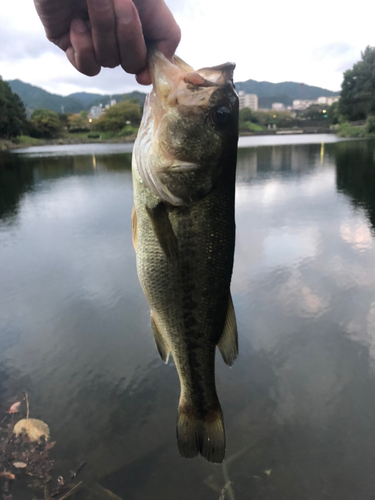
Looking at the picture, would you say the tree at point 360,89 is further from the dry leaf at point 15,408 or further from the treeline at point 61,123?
the dry leaf at point 15,408

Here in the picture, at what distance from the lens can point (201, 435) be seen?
6.29 ft

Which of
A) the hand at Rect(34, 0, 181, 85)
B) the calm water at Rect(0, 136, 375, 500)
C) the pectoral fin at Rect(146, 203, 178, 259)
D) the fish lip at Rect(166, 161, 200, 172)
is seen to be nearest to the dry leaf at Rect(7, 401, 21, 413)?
the calm water at Rect(0, 136, 375, 500)

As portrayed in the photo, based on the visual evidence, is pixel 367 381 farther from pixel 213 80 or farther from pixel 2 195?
pixel 2 195

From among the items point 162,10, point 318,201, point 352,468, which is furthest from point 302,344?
point 318,201

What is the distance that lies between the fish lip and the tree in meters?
66.4

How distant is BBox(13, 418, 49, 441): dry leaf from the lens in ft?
10.2

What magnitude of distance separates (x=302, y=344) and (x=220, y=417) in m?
2.68

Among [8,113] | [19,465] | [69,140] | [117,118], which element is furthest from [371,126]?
[117,118]

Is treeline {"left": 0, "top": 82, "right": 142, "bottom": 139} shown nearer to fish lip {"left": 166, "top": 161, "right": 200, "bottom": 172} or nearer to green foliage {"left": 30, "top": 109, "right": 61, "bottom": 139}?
green foliage {"left": 30, "top": 109, "right": 61, "bottom": 139}

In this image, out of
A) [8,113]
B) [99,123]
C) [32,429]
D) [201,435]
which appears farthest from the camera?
[99,123]

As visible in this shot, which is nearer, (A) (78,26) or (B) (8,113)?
(A) (78,26)

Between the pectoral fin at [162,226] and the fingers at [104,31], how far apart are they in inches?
28.8

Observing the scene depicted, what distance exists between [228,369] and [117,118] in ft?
303

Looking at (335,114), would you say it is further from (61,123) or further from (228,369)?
(228,369)
